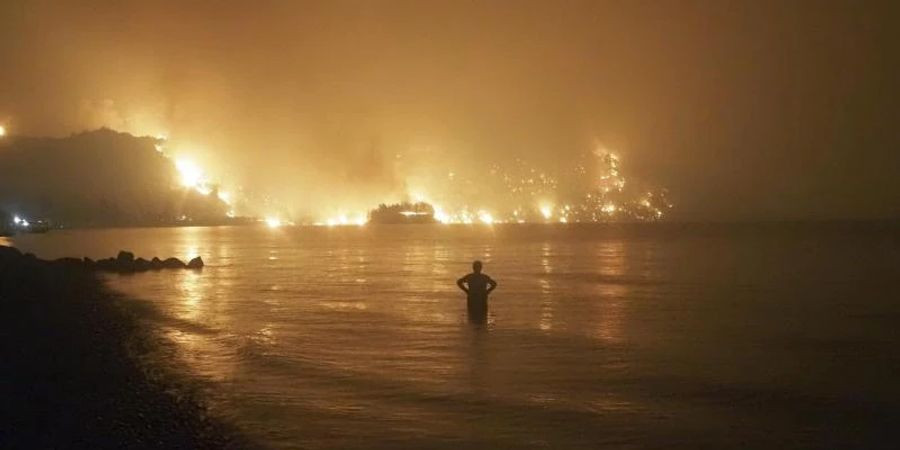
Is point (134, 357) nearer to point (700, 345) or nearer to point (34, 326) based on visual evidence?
point (34, 326)

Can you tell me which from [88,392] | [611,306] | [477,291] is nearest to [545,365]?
[477,291]

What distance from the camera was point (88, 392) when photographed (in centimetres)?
1598

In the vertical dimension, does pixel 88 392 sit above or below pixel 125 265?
below

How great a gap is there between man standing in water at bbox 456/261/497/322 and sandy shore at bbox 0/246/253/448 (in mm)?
10446

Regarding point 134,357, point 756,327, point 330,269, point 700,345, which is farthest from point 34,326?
point 330,269

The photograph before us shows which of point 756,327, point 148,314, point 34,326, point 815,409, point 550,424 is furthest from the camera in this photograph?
point 148,314

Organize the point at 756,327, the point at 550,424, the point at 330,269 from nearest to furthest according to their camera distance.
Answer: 1. the point at 550,424
2. the point at 756,327
3. the point at 330,269

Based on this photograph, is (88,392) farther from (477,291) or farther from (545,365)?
(477,291)

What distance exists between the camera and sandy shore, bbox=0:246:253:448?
12.7 meters

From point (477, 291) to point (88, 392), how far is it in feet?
46.1

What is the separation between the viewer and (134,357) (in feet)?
69.5

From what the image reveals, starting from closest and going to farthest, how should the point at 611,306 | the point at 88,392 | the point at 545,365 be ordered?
the point at 88,392, the point at 545,365, the point at 611,306

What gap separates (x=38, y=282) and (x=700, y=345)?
36.2 metres

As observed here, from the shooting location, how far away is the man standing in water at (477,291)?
26234 mm
